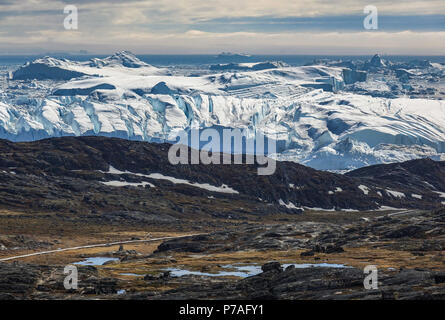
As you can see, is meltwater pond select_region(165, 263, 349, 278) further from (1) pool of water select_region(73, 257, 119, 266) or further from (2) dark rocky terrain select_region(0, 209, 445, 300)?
(1) pool of water select_region(73, 257, 119, 266)

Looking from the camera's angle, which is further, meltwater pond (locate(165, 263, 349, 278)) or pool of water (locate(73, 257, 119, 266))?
pool of water (locate(73, 257, 119, 266))

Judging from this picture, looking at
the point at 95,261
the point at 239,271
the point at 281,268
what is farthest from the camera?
the point at 95,261

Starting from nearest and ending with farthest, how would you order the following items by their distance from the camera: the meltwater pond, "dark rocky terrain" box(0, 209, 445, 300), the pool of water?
"dark rocky terrain" box(0, 209, 445, 300) < the meltwater pond < the pool of water

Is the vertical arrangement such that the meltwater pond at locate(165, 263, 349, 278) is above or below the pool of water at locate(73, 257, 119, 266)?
above

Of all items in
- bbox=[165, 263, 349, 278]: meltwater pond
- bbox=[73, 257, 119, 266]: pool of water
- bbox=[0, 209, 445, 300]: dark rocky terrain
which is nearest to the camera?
bbox=[0, 209, 445, 300]: dark rocky terrain

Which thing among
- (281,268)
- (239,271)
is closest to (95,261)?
(239,271)

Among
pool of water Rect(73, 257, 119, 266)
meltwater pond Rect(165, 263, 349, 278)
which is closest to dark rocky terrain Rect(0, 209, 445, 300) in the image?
meltwater pond Rect(165, 263, 349, 278)

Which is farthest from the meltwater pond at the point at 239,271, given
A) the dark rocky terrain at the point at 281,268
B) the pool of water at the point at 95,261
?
the pool of water at the point at 95,261

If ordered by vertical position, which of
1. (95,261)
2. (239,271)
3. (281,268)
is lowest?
(95,261)

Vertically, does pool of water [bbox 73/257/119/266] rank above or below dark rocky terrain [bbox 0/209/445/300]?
below

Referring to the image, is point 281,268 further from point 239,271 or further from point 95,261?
point 95,261

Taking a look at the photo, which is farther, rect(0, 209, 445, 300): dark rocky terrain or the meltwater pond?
the meltwater pond
